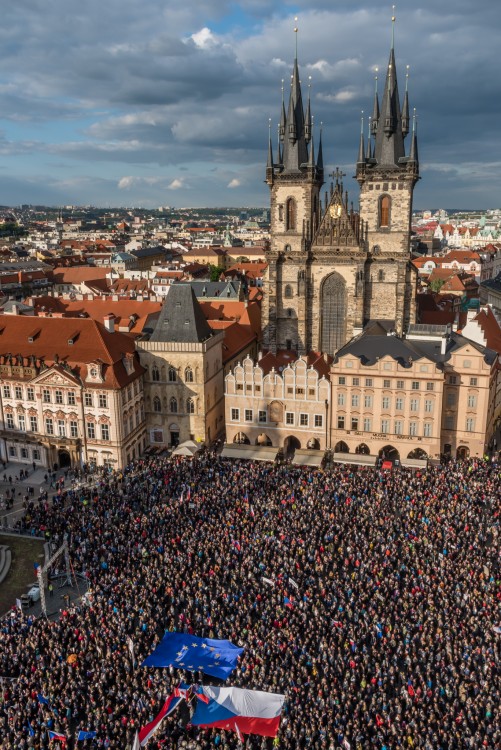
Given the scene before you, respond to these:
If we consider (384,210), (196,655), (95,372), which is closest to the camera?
(196,655)

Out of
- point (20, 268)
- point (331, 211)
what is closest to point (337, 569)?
point (331, 211)

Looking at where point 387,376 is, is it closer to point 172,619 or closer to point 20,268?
point 172,619

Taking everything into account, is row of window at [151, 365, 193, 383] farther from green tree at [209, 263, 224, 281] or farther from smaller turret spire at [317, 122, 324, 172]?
green tree at [209, 263, 224, 281]

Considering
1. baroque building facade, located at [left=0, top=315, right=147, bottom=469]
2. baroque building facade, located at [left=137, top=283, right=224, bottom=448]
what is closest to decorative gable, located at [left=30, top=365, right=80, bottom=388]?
baroque building facade, located at [left=0, top=315, right=147, bottom=469]

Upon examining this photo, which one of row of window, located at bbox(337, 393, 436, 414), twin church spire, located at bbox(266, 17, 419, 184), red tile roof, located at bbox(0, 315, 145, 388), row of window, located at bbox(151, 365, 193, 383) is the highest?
twin church spire, located at bbox(266, 17, 419, 184)

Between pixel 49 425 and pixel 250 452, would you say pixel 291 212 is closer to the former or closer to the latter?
pixel 250 452

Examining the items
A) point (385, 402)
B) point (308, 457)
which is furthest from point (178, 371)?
point (385, 402)
